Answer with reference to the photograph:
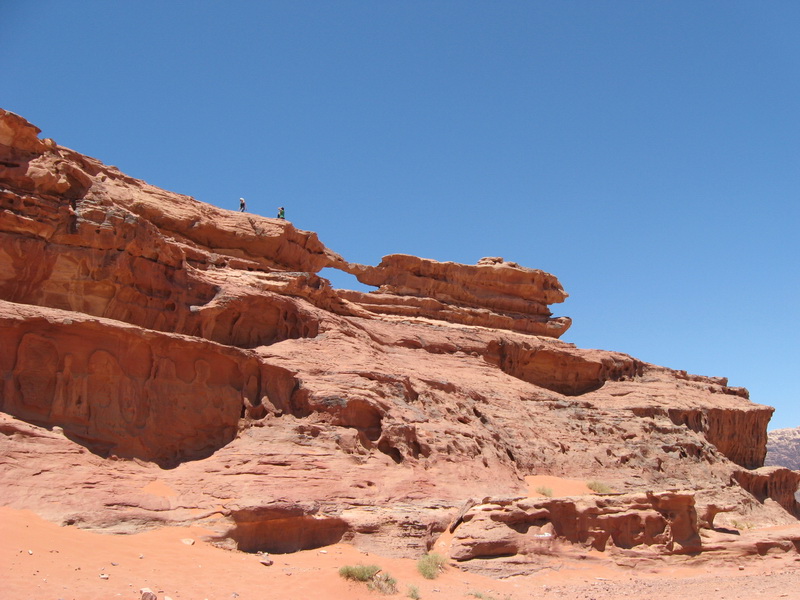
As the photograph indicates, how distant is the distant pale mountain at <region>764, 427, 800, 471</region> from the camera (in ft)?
321

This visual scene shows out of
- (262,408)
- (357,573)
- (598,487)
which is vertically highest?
(262,408)

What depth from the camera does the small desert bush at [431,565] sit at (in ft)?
45.4

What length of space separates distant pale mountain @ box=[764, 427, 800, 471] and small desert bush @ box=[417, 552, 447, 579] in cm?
9009

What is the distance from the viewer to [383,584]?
41.9 feet

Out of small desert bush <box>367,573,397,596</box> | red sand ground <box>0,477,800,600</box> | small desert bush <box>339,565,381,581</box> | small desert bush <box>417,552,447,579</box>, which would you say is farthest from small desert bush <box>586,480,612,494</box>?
small desert bush <box>339,565,381,581</box>

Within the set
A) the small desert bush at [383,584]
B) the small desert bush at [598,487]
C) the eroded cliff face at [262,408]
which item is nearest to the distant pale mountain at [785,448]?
the eroded cliff face at [262,408]

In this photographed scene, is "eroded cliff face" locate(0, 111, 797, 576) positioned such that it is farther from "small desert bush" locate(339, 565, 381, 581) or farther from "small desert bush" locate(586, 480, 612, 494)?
"small desert bush" locate(339, 565, 381, 581)

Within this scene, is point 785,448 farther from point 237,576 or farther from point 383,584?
point 237,576

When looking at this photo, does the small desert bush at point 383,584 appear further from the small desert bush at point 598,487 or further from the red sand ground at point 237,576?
the small desert bush at point 598,487

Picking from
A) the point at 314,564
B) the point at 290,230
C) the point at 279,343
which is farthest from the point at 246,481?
the point at 290,230

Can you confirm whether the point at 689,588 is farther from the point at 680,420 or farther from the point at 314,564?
the point at 680,420

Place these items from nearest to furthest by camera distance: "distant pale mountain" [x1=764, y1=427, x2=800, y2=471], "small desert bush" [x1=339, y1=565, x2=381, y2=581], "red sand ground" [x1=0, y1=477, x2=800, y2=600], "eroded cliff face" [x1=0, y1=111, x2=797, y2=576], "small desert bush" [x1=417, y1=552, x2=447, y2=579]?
"red sand ground" [x1=0, y1=477, x2=800, y2=600]
"small desert bush" [x1=339, y1=565, x2=381, y2=581]
"small desert bush" [x1=417, y1=552, x2=447, y2=579]
"eroded cliff face" [x1=0, y1=111, x2=797, y2=576]
"distant pale mountain" [x1=764, y1=427, x2=800, y2=471]

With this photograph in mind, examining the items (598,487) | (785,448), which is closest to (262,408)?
(598,487)

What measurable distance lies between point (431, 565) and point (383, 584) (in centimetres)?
154
